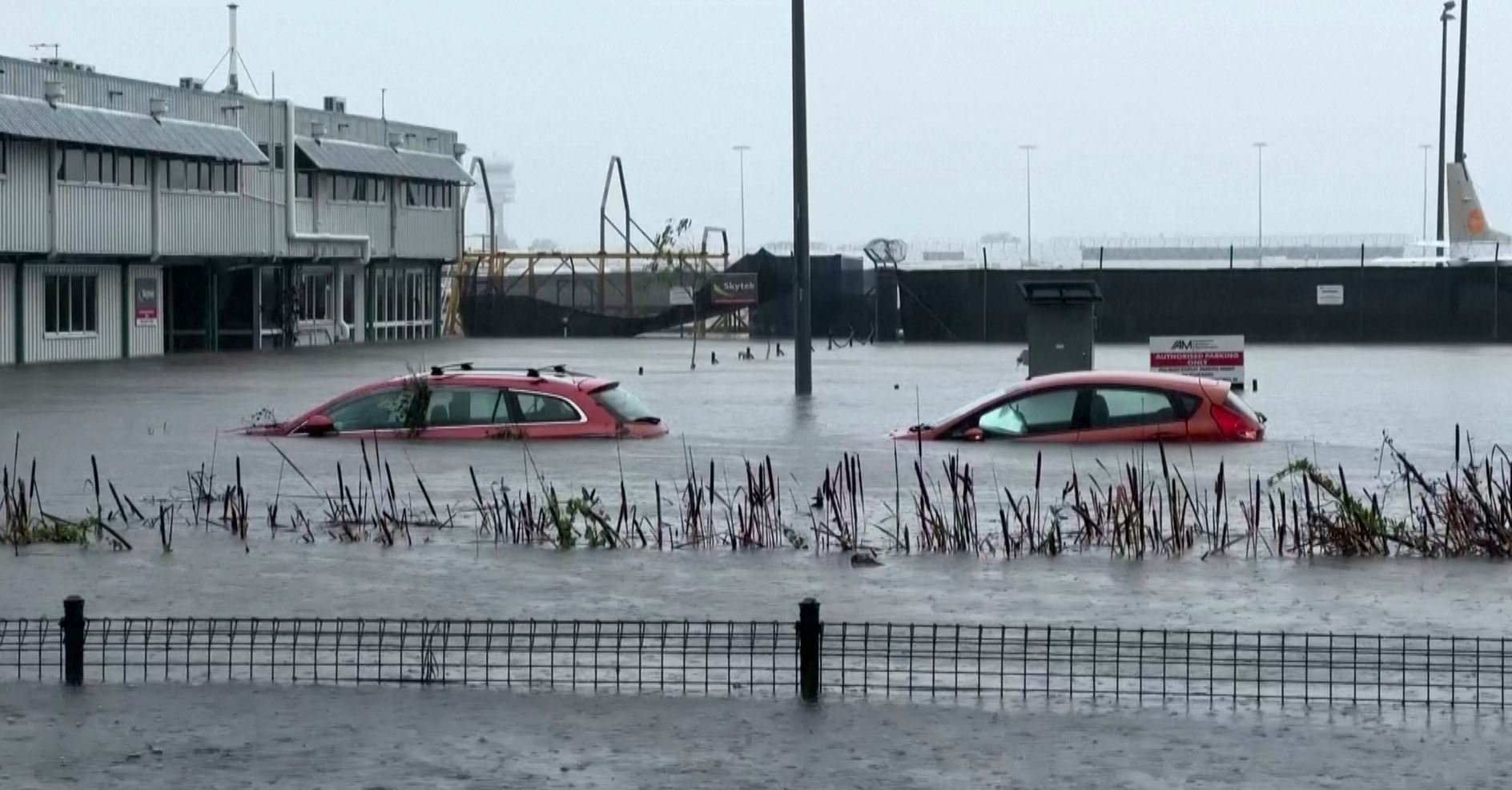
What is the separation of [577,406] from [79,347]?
29130mm

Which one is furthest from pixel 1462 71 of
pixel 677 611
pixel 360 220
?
pixel 677 611

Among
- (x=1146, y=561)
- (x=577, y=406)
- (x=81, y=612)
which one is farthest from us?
(x=577, y=406)

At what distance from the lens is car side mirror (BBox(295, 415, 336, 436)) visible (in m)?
24.5

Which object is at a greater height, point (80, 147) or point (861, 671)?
point (80, 147)

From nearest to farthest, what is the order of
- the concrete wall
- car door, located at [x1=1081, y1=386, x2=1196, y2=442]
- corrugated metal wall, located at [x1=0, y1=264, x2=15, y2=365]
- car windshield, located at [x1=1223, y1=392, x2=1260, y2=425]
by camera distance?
car door, located at [x1=1081, y1=386, x2=1196, y2=442] → car windshield, located at [x1=1223, y1=392, x2=1260, y2=425] → corrugated metal wall, located at [x1=0, y1=264, x2=15, y2=365] → the concrete wall

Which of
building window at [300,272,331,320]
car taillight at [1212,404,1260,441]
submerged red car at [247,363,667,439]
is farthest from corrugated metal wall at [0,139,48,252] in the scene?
car taillight at [1212,404,1260,441]

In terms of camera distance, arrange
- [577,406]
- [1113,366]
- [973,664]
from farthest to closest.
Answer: [1113,366] → [577,406] → [973,664]

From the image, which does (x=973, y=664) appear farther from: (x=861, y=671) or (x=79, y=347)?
(x=79, y=347)

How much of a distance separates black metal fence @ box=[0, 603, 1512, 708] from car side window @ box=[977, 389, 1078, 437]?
12.0m

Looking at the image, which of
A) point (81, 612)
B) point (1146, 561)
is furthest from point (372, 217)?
point (81, 612)

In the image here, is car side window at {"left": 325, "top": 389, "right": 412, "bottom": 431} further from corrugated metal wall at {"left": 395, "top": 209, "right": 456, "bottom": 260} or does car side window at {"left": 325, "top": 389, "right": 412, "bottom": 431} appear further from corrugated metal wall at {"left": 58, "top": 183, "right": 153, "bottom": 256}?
corrugated metal wall at {"left": 395, "top": 209, "right": 456, "bottom": 260}

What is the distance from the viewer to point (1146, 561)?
14.6 m

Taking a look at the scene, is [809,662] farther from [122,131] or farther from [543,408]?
[122,131]

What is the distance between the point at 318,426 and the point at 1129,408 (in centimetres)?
849
